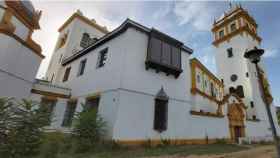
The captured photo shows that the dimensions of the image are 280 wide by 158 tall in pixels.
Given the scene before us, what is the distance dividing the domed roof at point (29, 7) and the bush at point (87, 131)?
9.97 meters

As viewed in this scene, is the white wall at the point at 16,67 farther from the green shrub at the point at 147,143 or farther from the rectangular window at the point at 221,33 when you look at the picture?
Answer: the rectangular window at the point at 221,33

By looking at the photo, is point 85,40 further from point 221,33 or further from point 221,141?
point 221,33

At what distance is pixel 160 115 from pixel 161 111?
27 cm

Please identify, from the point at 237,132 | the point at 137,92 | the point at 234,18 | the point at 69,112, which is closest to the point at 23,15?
the point at 69,112

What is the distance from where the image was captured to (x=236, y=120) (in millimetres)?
14930

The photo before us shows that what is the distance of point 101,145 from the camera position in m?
7.43

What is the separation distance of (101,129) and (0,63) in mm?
7335

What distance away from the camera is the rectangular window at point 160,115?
31.3 feet

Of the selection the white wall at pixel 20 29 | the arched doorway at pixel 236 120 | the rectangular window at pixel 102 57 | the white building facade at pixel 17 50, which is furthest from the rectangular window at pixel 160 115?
the white wall at pixel 20 29

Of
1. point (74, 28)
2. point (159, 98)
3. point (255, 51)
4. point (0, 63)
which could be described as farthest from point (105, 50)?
point (74, 28)

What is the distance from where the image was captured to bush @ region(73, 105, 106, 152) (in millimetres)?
7289

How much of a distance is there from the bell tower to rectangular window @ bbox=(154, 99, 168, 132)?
15904 mm

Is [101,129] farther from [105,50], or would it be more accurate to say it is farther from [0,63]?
[0,63]

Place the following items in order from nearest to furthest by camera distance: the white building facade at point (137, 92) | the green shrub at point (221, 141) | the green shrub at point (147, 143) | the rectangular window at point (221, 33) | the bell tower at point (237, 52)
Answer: the green shrub at point (147, 143), the white building facade at point (137, 92), the green shrub at point (221, 141), the bell tower at point (237, 52), the rectangular window at point (221, 33)
